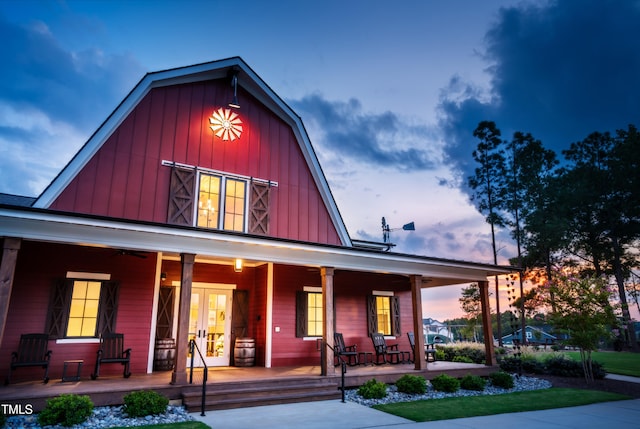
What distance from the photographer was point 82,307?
26.2 ft

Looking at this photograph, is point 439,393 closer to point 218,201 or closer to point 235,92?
point 218,201

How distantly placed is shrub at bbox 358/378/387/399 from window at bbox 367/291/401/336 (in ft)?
13.3

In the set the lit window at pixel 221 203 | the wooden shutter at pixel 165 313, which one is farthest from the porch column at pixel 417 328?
the wooden shutter at pixel 165 313

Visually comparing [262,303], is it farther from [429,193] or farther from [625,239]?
[625,239]

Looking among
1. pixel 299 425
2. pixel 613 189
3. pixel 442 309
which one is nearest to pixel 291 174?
pixel 299 425

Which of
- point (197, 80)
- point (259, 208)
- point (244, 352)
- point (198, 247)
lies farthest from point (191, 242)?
point (197, 80)

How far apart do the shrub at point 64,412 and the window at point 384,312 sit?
8126mm

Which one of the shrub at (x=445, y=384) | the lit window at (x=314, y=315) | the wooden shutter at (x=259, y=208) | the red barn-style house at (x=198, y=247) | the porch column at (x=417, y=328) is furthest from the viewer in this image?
the lit window at (x=314, y=315)

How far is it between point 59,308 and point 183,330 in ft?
9.48

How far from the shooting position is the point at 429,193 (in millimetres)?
19344

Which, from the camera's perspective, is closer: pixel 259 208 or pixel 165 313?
pixel 165 313

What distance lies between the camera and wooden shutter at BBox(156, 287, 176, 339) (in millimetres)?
8844

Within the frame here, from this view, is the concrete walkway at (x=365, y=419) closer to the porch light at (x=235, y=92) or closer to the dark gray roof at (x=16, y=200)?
the dark gray roof at (x=16, y=200)

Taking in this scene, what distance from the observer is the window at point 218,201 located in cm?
913
